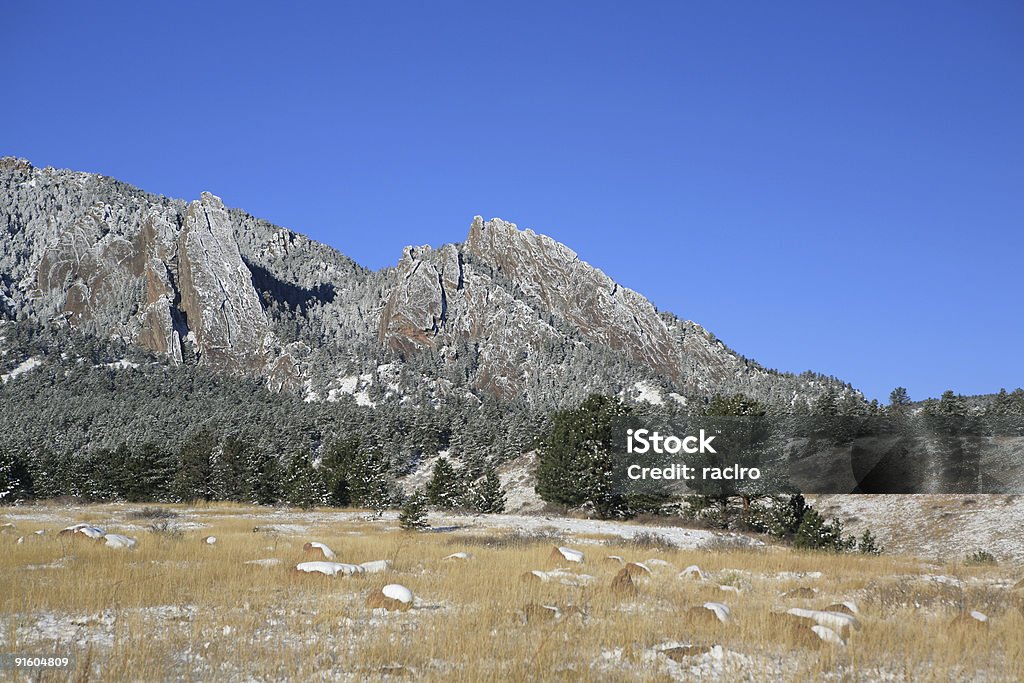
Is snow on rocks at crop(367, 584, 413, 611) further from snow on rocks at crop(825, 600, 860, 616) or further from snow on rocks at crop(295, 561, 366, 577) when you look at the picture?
snow on rocks at crop(825, 600, 860, 616)

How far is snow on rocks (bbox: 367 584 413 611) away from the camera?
10125 mm

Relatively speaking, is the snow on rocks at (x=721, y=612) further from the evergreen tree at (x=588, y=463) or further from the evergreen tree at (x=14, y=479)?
the evergreen tree at (x=14, y=479)

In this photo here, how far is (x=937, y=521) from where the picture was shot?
42250mm

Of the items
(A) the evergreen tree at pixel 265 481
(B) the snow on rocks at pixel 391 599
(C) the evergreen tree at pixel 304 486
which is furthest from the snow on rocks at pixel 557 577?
(A) the evergreen tree at pixel 265 481

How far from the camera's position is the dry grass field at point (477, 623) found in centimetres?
724

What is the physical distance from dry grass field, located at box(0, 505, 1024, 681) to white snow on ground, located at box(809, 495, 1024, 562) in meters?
25.7

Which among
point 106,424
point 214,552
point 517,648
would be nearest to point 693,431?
point 214,552

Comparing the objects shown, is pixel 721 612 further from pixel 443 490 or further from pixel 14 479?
pixel 14 479

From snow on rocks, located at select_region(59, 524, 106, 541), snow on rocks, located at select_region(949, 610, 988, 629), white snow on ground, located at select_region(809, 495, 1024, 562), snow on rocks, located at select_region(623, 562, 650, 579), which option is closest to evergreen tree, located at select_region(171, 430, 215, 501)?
snow on rocks, located at select_region(59, 524, 106, 541)

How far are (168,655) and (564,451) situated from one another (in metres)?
37.1

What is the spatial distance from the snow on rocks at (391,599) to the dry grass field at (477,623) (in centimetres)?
12

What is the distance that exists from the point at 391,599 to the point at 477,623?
69.5 inches

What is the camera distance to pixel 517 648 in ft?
25.8

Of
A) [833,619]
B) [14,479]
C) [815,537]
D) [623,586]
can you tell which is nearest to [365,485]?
[14,479]
